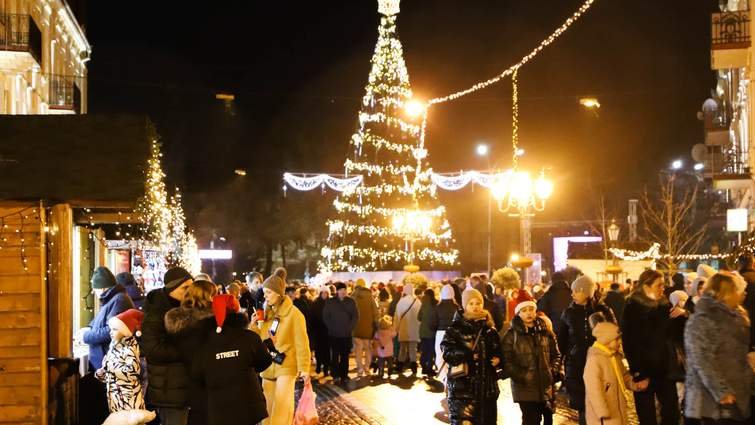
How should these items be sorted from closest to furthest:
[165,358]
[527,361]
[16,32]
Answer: [165,358] → [527,361] → [16,32]

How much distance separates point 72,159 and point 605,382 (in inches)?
252

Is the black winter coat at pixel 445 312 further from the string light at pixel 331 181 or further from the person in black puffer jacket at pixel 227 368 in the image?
the string light at pixel 331 181

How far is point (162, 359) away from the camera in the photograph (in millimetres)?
7879

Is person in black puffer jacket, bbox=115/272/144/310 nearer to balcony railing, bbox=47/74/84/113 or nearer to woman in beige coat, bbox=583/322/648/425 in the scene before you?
woman in beige coat, bbox=583/322/648/425

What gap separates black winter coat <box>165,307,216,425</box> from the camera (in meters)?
7.74

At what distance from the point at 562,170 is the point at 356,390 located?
50749mm

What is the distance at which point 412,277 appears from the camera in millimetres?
27156

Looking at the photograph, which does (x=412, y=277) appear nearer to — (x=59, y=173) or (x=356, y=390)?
(x=356, y=390)

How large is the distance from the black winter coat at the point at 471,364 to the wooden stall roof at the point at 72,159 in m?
4.14

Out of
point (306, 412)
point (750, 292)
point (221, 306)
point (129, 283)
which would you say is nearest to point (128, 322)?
point (221, 306)

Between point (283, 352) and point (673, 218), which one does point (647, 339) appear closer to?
point (283, 352)

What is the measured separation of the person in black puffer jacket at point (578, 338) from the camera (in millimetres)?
10773

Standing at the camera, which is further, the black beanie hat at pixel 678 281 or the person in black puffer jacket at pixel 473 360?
the black beanie hat at pixel 678 281

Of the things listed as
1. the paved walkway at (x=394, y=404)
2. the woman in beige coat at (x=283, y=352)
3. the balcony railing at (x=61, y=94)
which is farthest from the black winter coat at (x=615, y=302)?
the balcony railing at (x=61, y=94)
